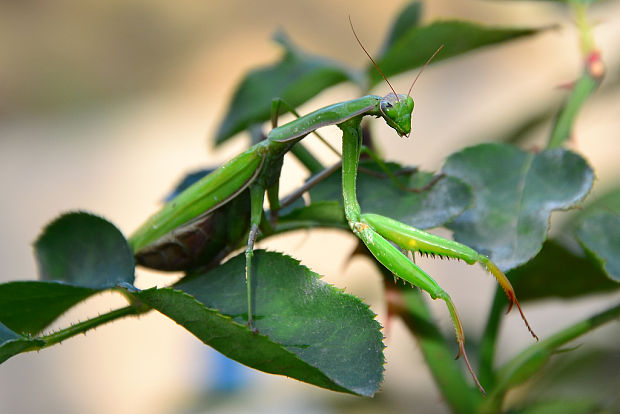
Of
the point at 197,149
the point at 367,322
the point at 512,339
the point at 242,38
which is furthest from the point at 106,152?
the point at 367,322

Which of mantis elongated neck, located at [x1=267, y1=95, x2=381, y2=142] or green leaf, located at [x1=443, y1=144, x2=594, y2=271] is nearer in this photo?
green leaf, located at [x1=443, y1=144, x2=594, y2=271]

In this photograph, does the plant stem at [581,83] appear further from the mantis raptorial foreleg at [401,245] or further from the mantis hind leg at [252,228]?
the mantis hind leg at [252,228]

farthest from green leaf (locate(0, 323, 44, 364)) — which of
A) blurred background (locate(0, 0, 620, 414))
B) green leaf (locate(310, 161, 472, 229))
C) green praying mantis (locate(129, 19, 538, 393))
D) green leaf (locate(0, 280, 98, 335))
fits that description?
blurred background (locate(0, 0, 620, 414))

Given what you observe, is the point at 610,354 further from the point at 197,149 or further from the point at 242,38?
the point at 242,38

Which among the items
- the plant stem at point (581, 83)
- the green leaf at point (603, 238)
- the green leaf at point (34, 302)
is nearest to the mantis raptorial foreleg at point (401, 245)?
the green leaf at point (603, 238)

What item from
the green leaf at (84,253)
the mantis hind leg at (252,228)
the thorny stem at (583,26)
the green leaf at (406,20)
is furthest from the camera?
the green leaf at (406,20)

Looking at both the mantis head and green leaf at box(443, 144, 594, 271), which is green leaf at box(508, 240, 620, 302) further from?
the mantis head

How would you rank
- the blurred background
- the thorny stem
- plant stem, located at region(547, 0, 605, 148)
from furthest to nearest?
1. the blurred background
2. the thorny stem
3. plant stem, located at region(547, 0, 605, 148)
